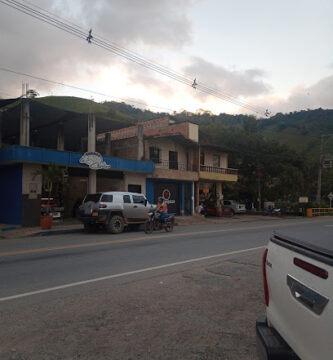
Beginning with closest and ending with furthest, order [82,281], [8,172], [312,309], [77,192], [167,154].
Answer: [312,309]
[82,281]
[8,172]
[77,192]
[167,154]

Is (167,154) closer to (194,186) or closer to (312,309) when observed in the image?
(194,186)

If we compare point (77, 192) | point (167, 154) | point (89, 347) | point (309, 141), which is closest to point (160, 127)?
point (167, 154)

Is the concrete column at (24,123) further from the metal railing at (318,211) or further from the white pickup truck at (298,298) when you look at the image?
the metal railing at (318,211)

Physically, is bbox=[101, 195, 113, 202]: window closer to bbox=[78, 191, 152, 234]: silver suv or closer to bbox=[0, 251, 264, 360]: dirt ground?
bbox=[78, 191, 152, 234]: silver suv

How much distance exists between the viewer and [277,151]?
4109cm

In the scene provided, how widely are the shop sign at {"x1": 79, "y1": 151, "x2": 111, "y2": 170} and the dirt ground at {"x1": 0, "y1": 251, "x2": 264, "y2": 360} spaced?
1572 centimetres

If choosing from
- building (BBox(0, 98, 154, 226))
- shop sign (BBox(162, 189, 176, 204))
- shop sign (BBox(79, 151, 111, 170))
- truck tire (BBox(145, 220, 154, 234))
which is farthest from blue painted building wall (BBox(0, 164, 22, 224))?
shop sign (BBox(162, 189, 176, 204))

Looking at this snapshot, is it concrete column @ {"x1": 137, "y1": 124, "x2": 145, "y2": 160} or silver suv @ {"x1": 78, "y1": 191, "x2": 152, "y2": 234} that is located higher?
concrete column @ {"x1": 137, "y1": 124, "x2": 145, "y2": 160}

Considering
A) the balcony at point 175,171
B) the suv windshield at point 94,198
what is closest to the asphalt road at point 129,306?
the suv windshield at point 94,198

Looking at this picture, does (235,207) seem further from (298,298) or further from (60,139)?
(298,298)

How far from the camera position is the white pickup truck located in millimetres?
1996

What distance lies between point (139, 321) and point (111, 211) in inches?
503

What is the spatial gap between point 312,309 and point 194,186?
31.4 meters

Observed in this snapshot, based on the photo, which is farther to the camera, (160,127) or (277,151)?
(277,151)
